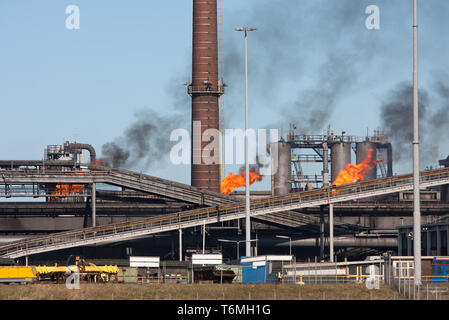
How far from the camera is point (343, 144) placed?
170375mm

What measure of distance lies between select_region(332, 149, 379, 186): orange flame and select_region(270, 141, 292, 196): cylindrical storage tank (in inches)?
379

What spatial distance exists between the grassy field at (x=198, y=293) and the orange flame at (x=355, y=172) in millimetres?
116652

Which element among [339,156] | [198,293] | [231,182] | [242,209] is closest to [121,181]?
[242,209]

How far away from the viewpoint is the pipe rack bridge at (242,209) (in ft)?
349

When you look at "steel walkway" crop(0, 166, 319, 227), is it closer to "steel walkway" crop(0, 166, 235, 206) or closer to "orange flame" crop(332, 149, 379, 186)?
"steel walkway" crop(0, 166, 235, 206)

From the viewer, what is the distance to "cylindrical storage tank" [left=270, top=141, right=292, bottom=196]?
164 meters

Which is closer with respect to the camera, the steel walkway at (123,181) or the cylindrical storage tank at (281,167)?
the steel walkway at (123,181)


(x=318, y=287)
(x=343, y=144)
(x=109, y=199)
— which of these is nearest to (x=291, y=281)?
(x=318, y=287)

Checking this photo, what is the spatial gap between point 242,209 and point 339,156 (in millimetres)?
65509

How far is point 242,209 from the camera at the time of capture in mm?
107688

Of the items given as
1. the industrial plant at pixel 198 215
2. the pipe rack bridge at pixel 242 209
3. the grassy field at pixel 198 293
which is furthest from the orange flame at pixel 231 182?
the grassy field at pixel 198 293

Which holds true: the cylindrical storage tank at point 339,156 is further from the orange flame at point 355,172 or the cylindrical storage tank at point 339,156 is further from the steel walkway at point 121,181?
the steel walkway at point 121,181

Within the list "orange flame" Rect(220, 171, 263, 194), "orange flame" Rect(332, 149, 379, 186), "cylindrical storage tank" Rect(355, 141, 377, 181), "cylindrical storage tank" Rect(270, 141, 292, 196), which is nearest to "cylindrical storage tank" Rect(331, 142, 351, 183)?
"orange flame" Rect(332, 149, 379, 186)

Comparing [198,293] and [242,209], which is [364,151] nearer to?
[242,209]
